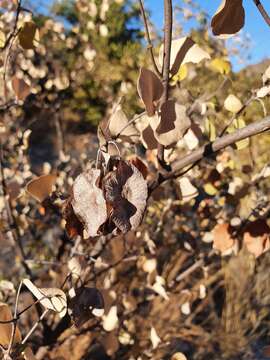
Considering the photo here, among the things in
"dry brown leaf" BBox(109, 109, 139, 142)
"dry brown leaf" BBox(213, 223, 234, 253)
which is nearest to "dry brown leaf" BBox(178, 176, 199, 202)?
"dry brown leaf" BBox(213, 223, 234, 253)

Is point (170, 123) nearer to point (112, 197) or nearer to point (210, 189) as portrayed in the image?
point (112, 197)

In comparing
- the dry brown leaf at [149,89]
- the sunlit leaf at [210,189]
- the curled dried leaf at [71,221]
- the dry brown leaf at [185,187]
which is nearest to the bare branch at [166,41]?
the dry brown leaf at [149,89]

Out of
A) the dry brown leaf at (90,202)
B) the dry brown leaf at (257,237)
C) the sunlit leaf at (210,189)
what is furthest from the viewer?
the sunlit leaf at (210,189)

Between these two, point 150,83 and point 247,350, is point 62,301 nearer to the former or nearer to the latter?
point 150,83

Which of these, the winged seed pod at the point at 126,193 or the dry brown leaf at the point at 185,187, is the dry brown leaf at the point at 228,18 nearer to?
the winged seed pod at the point at 126,193

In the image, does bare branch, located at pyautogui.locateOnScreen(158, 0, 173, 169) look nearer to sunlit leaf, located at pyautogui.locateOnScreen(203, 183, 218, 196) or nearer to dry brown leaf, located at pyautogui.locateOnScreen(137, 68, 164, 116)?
dry brown leaf, located at pyautogui.locateOnScreen(137, 68, 164, 116)

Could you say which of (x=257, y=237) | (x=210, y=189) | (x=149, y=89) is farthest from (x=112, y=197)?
(x=210, y=189)
